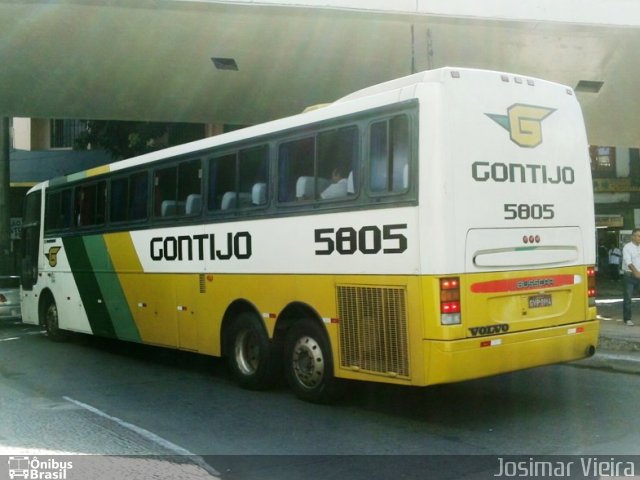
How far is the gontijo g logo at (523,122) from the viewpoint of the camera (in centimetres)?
756

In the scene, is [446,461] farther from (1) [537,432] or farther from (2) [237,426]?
(2) [237,426]

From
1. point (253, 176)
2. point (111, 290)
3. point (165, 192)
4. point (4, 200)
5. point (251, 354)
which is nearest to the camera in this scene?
point (253, 176)

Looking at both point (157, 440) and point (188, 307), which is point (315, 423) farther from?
point (188, 307)

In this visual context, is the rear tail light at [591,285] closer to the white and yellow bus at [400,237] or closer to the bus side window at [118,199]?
the white and yellow bus at [400,237]

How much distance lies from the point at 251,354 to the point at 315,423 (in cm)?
205

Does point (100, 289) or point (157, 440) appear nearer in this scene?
point (157, 440)

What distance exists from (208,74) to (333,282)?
9264mm

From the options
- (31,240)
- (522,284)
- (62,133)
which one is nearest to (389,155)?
(522,284)

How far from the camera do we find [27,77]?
15.9m

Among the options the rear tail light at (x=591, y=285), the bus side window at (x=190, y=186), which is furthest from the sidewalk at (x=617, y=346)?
the bus side window at (x=190, y=186)

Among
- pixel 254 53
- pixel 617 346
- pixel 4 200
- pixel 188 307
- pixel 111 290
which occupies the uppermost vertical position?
pixel 254 53

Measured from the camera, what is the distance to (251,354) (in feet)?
31.4

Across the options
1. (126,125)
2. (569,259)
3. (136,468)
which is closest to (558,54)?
(569,259)

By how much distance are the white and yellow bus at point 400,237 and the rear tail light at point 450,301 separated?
0.01 metres
